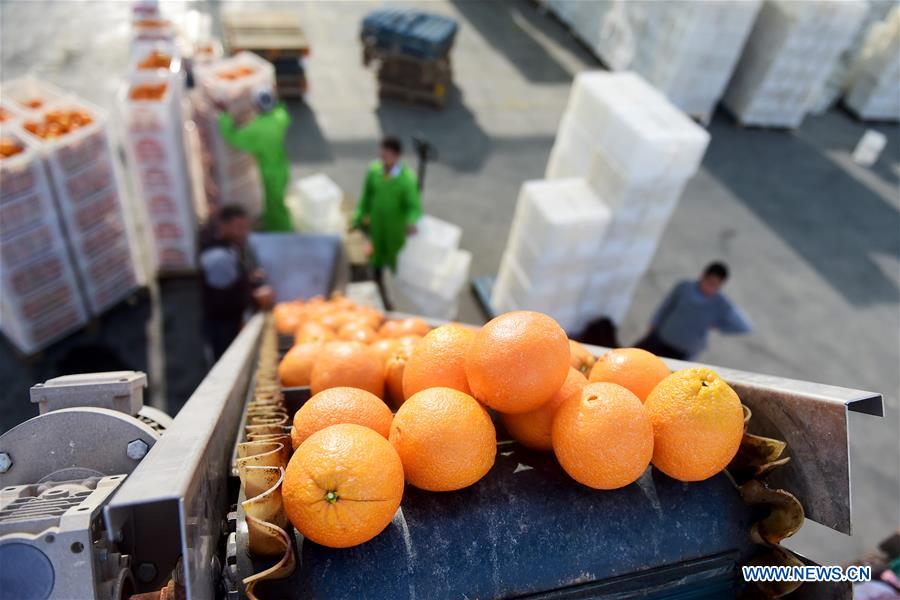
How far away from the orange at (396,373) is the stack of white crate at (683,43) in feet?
29.6

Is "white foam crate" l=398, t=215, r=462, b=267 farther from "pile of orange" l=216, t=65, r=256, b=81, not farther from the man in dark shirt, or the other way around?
"pile of orange" l=216, t=65, r=256, b=81

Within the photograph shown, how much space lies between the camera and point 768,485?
4.97ft

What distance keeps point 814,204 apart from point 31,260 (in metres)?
9.82

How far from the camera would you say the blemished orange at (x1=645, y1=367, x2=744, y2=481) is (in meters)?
1.35

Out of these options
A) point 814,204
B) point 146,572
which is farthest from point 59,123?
point 814,204

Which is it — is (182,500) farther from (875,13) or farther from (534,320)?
(875,13)

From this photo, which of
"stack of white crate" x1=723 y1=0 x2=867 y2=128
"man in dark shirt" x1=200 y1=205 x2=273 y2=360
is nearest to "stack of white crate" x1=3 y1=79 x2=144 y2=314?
"man in dark shirt" x1=200 y1=205 x2=273 y2=360

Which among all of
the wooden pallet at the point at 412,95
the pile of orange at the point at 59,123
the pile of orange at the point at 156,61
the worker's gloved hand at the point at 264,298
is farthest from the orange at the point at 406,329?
the wooden pallet at the point at 412,95

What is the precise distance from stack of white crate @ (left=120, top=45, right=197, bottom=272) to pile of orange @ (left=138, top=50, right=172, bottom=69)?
0.15 feet

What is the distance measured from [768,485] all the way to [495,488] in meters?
0.70

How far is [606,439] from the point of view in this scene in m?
1.31

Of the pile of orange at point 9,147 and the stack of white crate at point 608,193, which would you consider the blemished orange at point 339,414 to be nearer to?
the stack of white crate at point 608,193

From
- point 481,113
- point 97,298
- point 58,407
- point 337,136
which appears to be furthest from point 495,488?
point 481,113

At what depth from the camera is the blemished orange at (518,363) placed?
137cm
